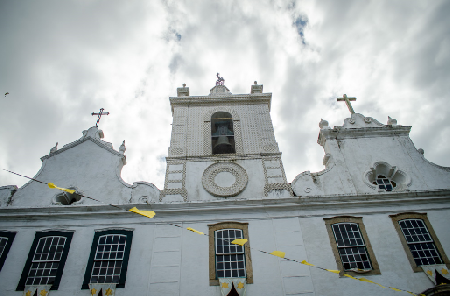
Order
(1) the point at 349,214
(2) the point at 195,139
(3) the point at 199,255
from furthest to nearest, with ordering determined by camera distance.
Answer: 1. (2) the point at 195,139
2. (1) the point at 349,214
3. (3) the point at 199,255

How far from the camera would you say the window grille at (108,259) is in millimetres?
10562

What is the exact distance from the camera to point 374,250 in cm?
1100

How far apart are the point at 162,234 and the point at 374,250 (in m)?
7.33

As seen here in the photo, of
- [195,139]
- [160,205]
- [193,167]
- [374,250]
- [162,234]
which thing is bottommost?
[374,250]

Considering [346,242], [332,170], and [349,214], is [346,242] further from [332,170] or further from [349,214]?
[332,170]

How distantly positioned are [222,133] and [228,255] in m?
6.68

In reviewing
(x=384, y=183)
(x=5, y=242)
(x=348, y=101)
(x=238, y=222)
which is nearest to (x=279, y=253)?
(x=238, y=222)

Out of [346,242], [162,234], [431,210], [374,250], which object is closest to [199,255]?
[162,234]

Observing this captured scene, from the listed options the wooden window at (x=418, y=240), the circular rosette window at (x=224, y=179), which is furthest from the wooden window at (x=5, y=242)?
the wooden window at (x=418, y=240)

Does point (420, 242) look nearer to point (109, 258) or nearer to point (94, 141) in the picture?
point (109, 258)

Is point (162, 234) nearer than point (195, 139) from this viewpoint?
Yes

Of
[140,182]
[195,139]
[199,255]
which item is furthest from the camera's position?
[195,139]

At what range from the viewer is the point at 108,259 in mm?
10891

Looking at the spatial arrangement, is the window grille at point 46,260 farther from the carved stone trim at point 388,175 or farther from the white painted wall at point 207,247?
the carved stone trim at point 388,175
